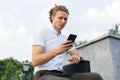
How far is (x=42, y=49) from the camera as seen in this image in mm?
2879

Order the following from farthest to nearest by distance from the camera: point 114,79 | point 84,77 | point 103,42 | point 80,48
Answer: point 80,48, point 103,42, point 114,79, point 84,77

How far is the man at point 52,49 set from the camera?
275cm

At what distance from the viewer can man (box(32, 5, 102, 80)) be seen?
2.75 meters

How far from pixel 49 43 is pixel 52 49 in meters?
0.07

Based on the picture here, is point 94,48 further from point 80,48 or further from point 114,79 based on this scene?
point 114,79

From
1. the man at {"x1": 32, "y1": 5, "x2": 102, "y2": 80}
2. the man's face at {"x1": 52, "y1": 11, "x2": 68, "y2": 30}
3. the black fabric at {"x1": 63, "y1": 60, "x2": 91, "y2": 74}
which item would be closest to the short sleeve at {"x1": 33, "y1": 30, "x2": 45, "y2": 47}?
the man at {"x1": 32, "y1": 5, "x2": 102, "y2": 80}

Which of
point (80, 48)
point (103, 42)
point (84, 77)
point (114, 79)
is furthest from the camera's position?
point (80, 48)

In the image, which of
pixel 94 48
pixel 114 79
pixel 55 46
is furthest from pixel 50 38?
→ pixel 94 48

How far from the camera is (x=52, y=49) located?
2.95 m

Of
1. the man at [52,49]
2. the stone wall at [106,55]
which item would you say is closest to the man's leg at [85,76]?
the man at [52,49]

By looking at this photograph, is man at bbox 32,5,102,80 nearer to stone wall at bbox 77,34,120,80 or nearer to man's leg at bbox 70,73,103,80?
man's leg at bbox 70,73,103,80

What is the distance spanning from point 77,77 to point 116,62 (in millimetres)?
2327

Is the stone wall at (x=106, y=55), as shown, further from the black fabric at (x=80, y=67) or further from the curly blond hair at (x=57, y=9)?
the curly blond hair at (x=57, y=9)

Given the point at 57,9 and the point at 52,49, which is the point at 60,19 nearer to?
the point at 57,9
